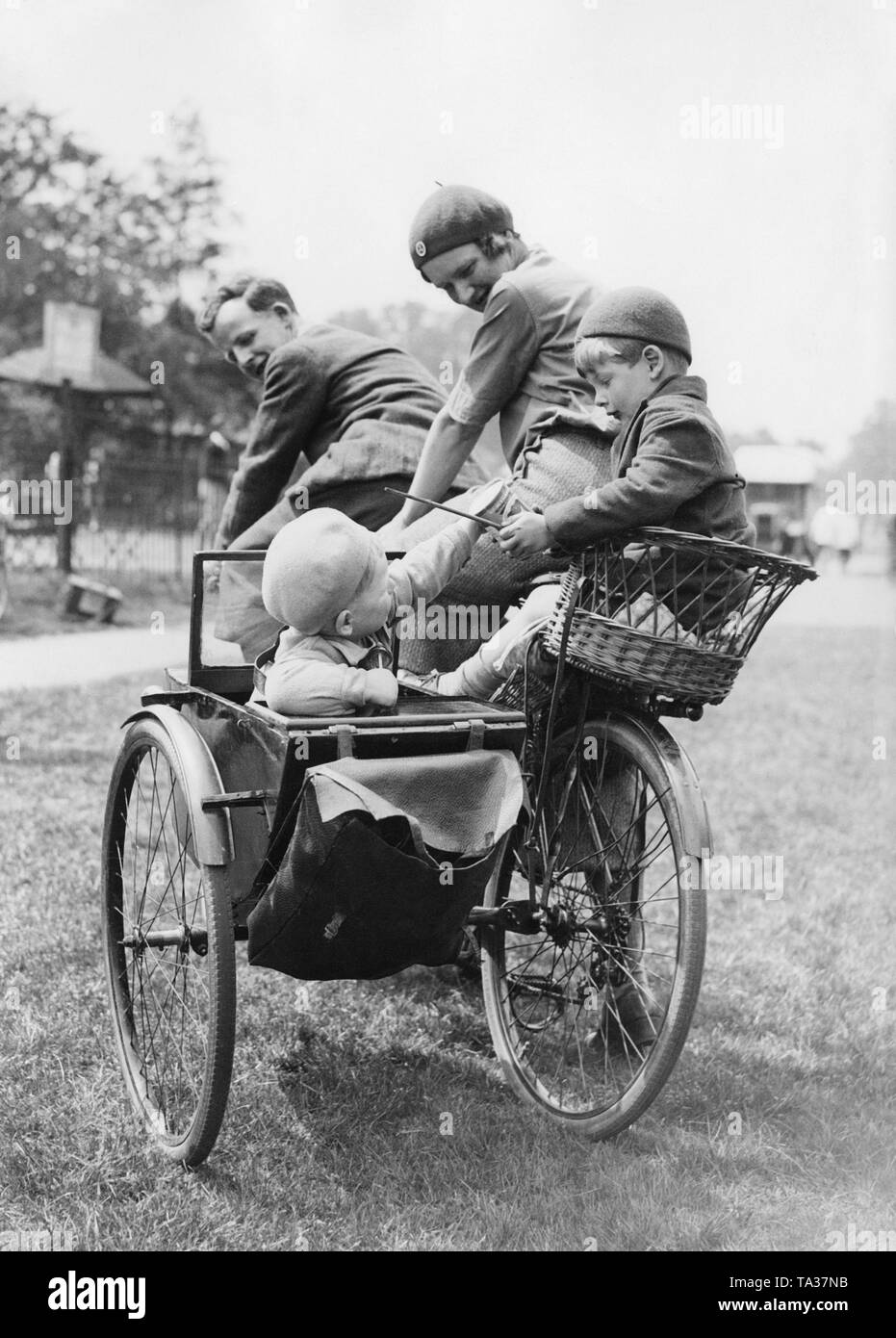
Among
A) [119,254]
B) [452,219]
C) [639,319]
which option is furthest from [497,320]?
[119,254]

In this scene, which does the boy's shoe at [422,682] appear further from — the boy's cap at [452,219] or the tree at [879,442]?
the tree at [879,442]

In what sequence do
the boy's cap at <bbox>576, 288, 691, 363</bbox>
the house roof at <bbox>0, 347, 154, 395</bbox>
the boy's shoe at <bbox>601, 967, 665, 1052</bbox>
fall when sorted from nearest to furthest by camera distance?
1. the boy's cap at <bbox>576, 288, 691, 363</bbox>
2. the boy's shoe at <bbox>601, 967, 665, 1052</bbox>
3. the house roof at <bbox>0, 347, 154, 395</bbox>

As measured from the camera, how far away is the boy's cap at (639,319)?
9.48 ft

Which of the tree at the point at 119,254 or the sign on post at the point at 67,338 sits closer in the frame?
the sign on post at the point at 67,338

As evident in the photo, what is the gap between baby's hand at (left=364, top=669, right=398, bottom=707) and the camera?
2736 mm

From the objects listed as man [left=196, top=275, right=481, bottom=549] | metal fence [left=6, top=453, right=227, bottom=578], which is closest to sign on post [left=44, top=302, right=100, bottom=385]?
metal fence [left=6, top=453, right=227, bottom=578]

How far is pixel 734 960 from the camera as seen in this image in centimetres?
439

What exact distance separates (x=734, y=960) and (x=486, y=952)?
1201 mm

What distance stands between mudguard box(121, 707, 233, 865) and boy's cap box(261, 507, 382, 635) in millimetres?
363

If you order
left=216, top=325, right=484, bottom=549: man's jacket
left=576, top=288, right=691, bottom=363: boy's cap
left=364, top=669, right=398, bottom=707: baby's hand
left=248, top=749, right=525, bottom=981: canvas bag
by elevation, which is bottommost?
left=248, top=749, right=525, bottom=981: canvas bag

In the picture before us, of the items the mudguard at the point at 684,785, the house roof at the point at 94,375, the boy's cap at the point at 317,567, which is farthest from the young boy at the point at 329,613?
the house roof at the point at 94,375

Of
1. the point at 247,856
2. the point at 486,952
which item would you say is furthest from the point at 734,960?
the point at 247,856

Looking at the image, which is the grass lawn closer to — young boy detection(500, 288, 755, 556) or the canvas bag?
the canvas bag

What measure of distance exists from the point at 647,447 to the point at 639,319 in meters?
0.28
